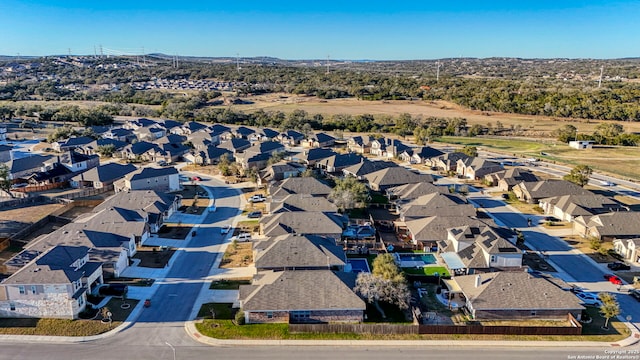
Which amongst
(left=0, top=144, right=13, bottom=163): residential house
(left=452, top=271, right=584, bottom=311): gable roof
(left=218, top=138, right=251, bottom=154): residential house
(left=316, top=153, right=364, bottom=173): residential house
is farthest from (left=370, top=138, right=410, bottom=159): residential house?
(left=0, top=144, right=13, bottom=163): residential house

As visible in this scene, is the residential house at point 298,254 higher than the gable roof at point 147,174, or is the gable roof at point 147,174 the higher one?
the gable roof at point 147,174

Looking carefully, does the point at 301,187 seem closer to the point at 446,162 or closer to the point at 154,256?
the point at 154,256

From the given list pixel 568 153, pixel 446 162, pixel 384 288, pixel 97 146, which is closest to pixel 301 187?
pixel 384 288

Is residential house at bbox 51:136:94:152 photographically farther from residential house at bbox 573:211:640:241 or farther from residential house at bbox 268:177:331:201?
residential house at bbox 573:211:640:241

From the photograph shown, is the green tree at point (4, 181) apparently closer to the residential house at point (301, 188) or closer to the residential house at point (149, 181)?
the residential house at point (149, 181)

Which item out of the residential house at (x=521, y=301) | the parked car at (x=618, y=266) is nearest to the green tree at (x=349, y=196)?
the residential house at (x=521, y=301)
